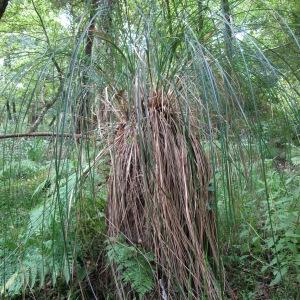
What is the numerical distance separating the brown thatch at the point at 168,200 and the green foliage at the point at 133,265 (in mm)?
36

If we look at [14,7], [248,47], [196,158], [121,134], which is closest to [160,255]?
[196,158]

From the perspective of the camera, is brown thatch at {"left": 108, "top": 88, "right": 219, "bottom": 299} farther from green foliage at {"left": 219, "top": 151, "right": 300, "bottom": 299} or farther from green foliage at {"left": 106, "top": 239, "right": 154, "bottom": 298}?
green foliage at {"left": 219, "top": 151, "right": 300, "bottom": 299}

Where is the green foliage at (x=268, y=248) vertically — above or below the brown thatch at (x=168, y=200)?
below

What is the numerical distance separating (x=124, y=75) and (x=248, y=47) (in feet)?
1.54

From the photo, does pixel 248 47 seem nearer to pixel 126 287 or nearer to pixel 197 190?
pixel 197 190

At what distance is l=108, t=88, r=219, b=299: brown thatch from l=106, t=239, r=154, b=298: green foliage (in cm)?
4

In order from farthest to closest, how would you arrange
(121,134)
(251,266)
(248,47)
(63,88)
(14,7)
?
1. (14,7)
2. (251,266)
3. (121,134)
4. (248,47)
5. (63,88)

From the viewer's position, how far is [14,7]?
6.58 meters

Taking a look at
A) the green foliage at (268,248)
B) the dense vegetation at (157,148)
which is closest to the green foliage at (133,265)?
the dense vegetation at (157,148)

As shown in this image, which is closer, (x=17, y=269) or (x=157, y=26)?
(x=157, y=26)

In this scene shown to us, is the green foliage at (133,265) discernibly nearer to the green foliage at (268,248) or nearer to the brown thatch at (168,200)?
the brown thatch at (168,200)

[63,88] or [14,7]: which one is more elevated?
[14,7]

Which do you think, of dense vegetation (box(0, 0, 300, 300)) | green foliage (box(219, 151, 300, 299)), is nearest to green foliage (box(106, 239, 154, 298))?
dense vegetation (box(0, 0, 300, 300))

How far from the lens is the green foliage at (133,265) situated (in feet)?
4.70
